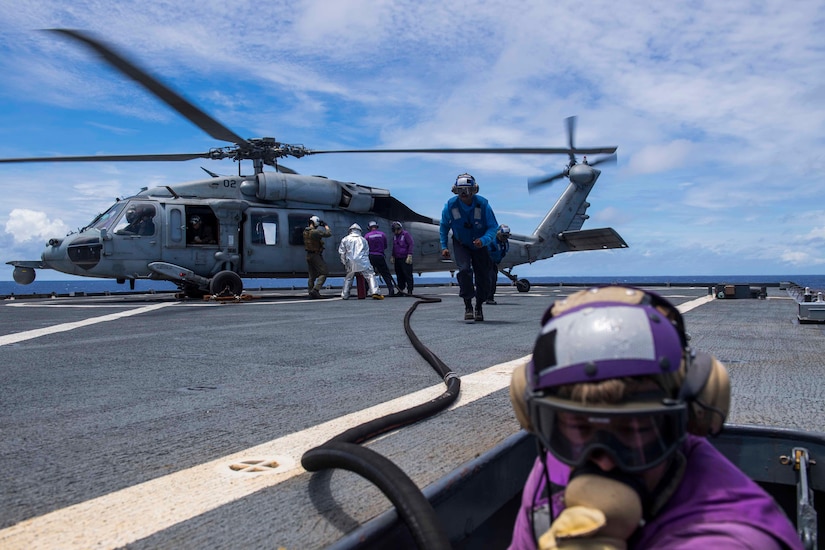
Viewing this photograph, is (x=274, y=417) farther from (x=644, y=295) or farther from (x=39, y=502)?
(x=644, y=295)

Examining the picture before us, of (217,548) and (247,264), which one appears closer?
(217,548)

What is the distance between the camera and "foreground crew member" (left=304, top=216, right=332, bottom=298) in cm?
1466

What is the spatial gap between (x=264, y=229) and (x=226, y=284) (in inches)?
67.5

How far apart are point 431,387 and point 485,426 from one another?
0.89m

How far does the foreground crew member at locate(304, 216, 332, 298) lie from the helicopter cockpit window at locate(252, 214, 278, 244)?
0.77m

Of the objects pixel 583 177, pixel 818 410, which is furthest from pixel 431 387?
pixel 583 177

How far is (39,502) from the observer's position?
1767 mm

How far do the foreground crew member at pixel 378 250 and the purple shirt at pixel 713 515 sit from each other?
1417 cm

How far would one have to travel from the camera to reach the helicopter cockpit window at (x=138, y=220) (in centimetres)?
1395

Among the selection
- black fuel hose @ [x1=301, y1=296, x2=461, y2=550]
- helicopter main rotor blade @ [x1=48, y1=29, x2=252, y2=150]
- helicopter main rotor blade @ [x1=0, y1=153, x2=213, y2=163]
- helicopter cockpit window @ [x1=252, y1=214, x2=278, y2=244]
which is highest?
helicopter main rotor blade @ [x1=48, y1=29, x2=252, y2=150]

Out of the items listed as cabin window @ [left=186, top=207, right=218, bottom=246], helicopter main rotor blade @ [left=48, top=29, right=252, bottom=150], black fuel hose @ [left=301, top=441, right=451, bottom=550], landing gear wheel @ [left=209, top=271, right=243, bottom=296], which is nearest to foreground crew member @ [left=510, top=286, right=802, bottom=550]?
black fuel hose @ [left=301, top=441, right=451, bottom=550]

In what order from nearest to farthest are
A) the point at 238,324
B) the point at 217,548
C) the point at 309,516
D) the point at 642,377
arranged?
the point at 642,377 < the point at 217,548 < the point at 309,516 < the point at 238,324

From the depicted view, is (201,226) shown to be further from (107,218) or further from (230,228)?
(107,218)

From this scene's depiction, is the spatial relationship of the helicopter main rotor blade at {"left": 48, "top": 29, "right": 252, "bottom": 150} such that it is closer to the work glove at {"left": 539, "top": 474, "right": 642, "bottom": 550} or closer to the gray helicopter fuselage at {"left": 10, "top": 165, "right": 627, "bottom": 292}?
the gray helicopter fuselage at {"left": 10, "top": 165, "right": 627, "bottom": 292}
